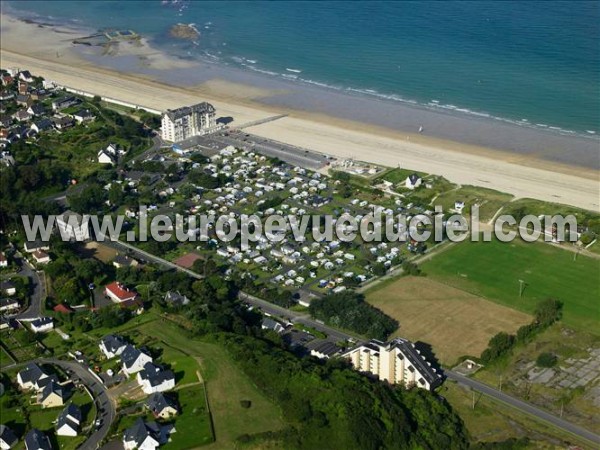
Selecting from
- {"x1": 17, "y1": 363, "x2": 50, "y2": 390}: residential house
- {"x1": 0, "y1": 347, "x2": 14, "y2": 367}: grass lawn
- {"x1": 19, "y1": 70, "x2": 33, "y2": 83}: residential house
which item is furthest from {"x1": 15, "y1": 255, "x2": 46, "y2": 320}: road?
{"x1": 19, "y1": 70, "x2": 33, "y2": 83}: residential house

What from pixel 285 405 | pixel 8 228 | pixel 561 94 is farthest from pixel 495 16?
pixel 285 405

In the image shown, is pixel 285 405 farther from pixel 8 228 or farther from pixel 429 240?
pixel 8 228

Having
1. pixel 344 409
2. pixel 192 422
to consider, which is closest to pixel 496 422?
pixel 344 409

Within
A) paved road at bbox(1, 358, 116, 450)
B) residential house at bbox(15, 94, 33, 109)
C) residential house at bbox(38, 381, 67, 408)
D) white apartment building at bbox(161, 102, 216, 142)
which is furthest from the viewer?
residential house at bbox(15, 94, 33, 109)

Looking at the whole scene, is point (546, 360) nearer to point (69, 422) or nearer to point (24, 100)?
point (69, 422)

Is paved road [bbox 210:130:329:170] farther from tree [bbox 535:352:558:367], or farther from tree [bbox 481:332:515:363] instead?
tree [bbox 535:352:558:367]

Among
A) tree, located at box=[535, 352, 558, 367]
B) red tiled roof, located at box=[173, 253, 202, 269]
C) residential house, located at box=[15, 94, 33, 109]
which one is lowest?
red tiled roof, located at box=[173, 253, 202, 269]

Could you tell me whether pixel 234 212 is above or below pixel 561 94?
below
